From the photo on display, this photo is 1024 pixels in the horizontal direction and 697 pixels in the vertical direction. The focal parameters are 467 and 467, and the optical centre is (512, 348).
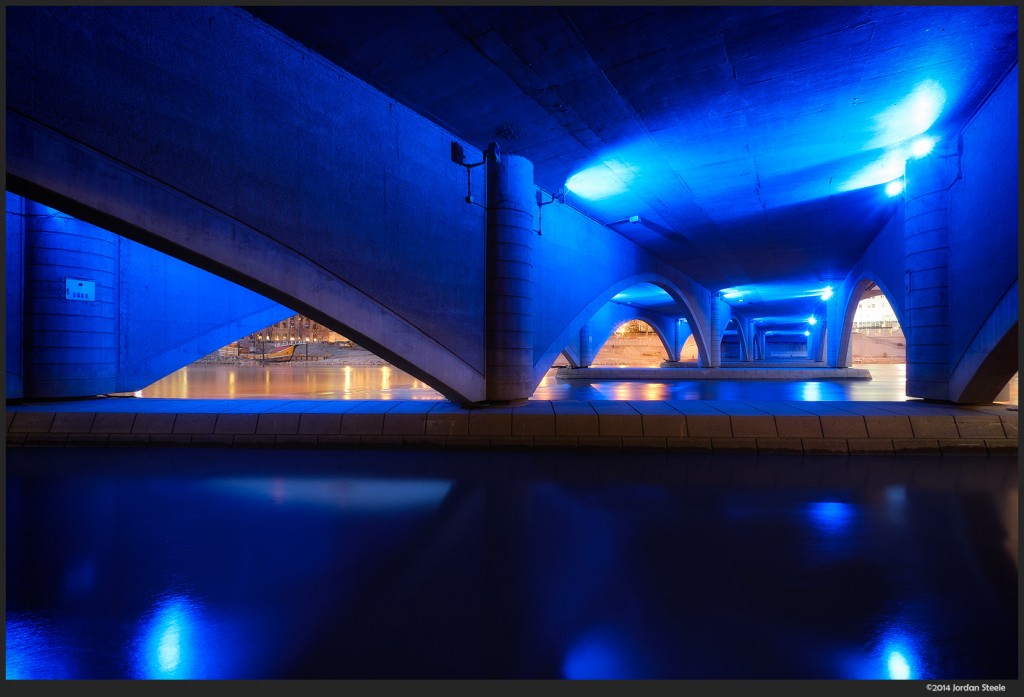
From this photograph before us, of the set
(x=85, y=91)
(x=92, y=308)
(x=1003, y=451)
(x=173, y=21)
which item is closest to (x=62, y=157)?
(x=85, y=91)

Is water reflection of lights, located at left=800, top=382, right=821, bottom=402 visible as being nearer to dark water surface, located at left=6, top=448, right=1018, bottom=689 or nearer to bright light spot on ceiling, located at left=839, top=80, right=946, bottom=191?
bright light spot on ceiling, located at left=839, top=80, right=946, bottom=191

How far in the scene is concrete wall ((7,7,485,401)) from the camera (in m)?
5.09

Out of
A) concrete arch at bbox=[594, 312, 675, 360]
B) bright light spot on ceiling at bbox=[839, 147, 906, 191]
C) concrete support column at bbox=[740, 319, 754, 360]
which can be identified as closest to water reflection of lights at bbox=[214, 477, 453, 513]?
bright light spot on ceiling at bbox=[839, 147, 906, 191]

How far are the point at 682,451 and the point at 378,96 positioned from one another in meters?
7.52

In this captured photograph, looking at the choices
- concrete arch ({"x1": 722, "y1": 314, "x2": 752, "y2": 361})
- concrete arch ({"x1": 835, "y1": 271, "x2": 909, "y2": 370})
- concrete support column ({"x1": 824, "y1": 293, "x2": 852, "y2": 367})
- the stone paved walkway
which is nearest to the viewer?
the stone paved walkway

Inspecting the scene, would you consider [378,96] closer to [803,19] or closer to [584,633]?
[803,19]

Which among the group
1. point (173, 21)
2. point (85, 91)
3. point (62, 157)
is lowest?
point (62, 157)

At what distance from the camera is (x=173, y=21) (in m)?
5.78

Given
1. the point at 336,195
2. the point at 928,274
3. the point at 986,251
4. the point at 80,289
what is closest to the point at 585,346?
the point at 928,274

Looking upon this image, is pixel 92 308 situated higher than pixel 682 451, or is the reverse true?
pixel 92 308

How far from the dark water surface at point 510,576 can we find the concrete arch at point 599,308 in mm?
7169

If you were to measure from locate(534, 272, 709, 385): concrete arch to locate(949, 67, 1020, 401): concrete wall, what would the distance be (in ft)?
27.1

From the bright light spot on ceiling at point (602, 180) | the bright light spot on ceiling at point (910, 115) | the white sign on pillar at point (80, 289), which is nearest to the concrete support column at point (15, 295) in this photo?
the white sign on pillar at point (80, 289)
